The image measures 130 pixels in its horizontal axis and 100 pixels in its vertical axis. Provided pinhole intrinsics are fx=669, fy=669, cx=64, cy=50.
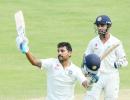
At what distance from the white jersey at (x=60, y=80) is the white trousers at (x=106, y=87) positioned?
2.01 metres

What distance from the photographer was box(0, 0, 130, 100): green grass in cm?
1669

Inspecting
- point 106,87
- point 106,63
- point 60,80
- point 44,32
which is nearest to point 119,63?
point 106,63

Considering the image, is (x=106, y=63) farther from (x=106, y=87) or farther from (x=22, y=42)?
(x=22, y=42)

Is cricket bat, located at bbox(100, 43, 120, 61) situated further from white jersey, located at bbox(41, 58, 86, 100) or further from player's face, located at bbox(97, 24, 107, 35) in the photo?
white jersey, located at bbox(41, 58, 86, 100)

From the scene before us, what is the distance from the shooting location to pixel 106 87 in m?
13.0

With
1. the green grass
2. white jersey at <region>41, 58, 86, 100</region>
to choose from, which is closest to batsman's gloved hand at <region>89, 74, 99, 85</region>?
white jersey at <region>41, 58, 86, 100</region>

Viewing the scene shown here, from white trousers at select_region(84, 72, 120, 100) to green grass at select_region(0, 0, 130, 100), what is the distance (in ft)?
9.20

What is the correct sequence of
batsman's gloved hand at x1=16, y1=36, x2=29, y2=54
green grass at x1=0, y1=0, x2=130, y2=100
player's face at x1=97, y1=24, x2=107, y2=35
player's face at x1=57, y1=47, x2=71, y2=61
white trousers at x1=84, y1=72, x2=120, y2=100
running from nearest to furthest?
batsman's gloved hand at x1=16, y1=36, x2=29, y2=54
player's face at x1=57, y1=47, x2=71, y2=61
player's face at x1=97, y1=24, x2=107, y2=35
white trousers at x1=84, y1=72, x2=120, y2=100
green grass at x1=0, y1=0, x2=130, y2=100

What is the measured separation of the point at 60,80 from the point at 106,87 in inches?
92.7

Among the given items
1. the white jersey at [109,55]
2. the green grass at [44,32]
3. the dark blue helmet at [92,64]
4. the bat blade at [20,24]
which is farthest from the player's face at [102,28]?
the green grass at [44,32]

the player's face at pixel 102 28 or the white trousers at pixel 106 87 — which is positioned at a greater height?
the player's face at pixel 102 28

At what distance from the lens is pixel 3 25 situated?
22.2 m

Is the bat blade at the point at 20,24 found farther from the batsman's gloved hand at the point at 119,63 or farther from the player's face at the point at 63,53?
the batsman's gloved hand at the point at 119,63

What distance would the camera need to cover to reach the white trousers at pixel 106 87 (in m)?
12.9
